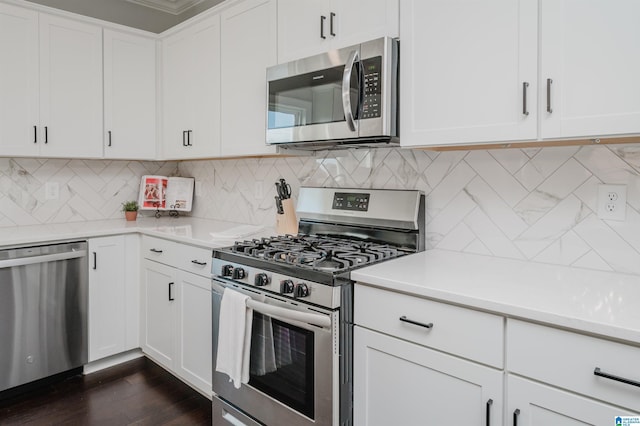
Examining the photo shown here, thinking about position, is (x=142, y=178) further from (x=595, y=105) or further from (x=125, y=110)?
(x=595, y=105)

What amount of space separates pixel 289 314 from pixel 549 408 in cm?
89

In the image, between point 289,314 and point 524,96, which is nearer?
point 524,96

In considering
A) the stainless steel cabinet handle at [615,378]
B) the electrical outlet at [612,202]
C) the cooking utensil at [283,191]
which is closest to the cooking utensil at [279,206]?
the cooking utensil at [283,191]

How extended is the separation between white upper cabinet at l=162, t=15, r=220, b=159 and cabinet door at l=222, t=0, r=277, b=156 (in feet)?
0.35

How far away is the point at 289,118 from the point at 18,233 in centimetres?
174

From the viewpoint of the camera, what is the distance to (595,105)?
4.06 feet

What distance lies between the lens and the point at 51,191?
9.66 ft

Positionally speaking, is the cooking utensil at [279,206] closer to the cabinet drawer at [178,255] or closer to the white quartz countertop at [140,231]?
the white quartz countertop at [140,231]

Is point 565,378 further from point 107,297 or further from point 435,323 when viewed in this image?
point 107,297

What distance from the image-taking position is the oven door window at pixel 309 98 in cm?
186

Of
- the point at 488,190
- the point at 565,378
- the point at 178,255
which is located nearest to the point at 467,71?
the point at 488,190

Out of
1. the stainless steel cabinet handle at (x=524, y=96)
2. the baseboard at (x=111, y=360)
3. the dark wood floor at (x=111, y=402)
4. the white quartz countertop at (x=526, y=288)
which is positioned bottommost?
the dark wood floor at (x=111, y=402)

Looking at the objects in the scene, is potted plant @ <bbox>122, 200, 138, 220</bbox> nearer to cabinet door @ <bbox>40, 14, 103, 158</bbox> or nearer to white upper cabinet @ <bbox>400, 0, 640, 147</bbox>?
cabinet door @ <bbox>40, 14, 103, 158</bbox>

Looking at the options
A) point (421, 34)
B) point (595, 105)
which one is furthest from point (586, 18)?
point (421, 34)
